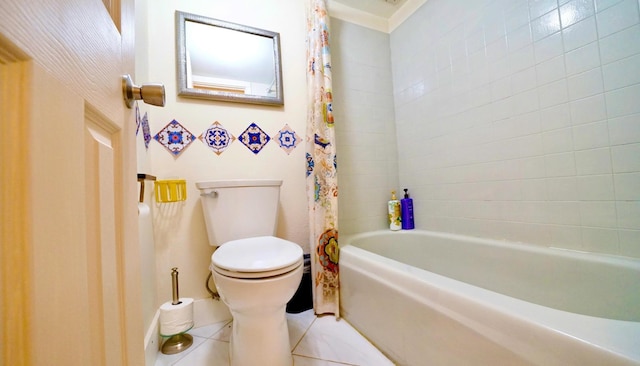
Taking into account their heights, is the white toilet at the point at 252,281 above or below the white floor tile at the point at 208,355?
above

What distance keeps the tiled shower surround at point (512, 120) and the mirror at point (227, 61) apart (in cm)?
45

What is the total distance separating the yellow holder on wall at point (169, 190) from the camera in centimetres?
109

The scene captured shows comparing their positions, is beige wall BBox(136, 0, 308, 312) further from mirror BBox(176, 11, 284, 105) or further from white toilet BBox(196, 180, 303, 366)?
white toilet BBox(196, 180, 303, 366)

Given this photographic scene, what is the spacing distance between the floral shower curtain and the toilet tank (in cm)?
29

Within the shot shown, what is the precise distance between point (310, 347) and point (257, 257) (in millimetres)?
496

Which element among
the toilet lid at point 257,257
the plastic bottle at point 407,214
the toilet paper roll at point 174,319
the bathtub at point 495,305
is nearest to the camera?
the bathtub at point 495,305

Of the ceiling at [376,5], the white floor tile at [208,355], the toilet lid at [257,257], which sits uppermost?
the ceiling at [376,5]

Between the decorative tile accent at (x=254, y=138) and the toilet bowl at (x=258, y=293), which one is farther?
the decorative tile accent at (x=254, y=138)

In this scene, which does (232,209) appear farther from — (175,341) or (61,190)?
(61,190)

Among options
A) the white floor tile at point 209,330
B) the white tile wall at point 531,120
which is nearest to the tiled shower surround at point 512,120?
the white tile wall at point 531,120

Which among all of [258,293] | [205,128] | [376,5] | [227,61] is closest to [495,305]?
[258,293]

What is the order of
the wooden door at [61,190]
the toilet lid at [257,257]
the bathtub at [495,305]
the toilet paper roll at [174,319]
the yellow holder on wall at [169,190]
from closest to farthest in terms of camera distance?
the wooden door at [61,190] < the bathtub at [495,305] < the toilet lid at [257,257] < the toilet paper roll at [174,319] < the yellow holder on wall at [169,190]

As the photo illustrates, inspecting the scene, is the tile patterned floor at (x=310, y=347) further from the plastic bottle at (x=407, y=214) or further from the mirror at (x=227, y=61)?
the mirror at (x=227, y=61)

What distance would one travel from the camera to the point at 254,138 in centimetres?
137
